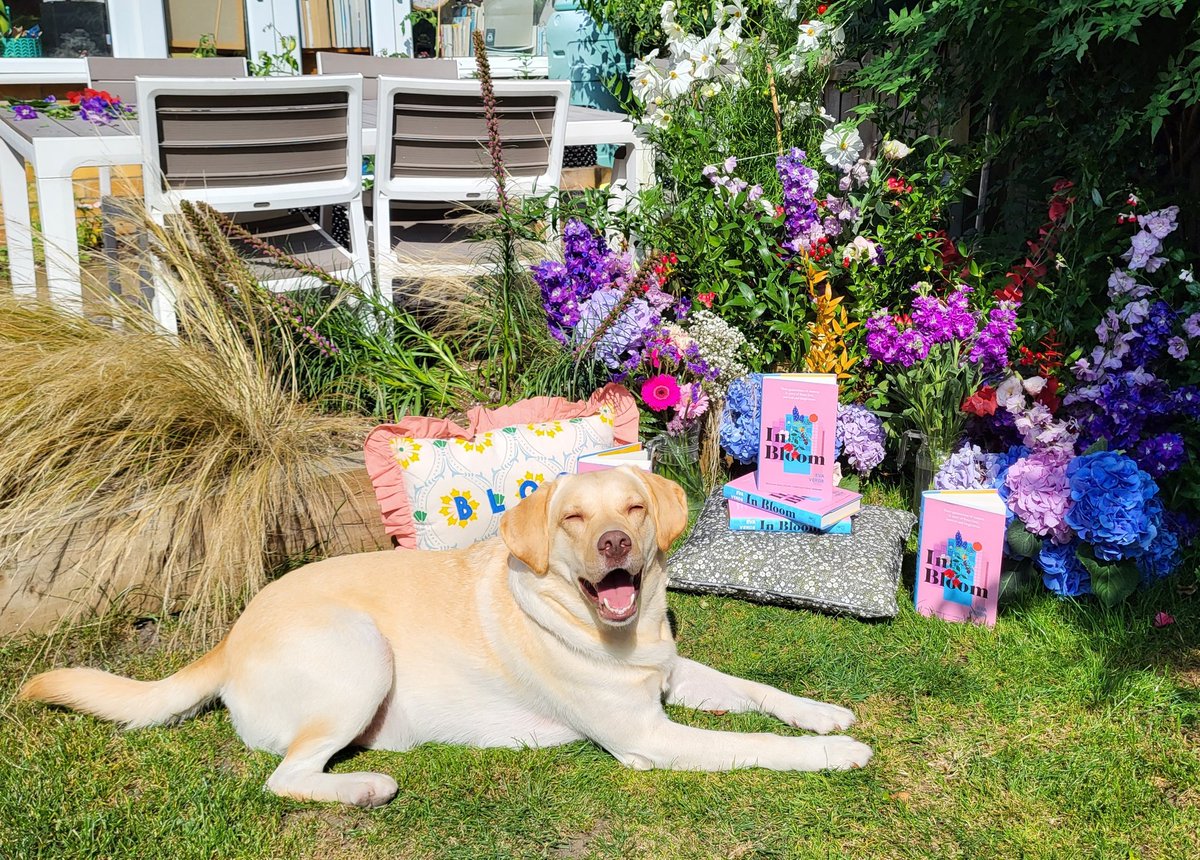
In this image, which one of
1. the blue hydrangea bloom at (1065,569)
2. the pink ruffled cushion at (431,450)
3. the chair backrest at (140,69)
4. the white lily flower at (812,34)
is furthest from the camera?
the chair backrest at (140,69)

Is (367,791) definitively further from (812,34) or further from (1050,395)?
(812,34)

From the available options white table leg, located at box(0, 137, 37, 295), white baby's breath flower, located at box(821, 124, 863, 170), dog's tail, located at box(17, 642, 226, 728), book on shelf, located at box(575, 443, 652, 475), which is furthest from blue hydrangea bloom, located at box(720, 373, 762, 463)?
white table leg, located at box(0, 137, 37, 295)

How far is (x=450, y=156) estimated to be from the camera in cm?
514

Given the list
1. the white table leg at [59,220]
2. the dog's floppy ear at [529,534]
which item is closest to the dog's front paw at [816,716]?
the dog's floppy ear at [529,534]

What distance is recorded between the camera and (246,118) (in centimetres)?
456

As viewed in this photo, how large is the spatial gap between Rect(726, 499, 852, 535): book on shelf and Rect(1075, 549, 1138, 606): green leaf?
86cm

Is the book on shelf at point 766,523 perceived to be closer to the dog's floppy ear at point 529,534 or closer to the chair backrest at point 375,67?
the dog's floppy ear at point 529,534

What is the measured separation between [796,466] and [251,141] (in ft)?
9.32

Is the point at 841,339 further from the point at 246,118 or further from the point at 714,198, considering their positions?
the point at 246,118

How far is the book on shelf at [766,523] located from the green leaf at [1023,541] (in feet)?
1.97

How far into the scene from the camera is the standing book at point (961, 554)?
347 cm

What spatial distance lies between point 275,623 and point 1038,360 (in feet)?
9.44

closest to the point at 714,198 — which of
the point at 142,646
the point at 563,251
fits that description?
the point at 563,251

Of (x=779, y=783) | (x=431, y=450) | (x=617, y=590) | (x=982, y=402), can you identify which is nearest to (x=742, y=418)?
(x=982, y=402)
